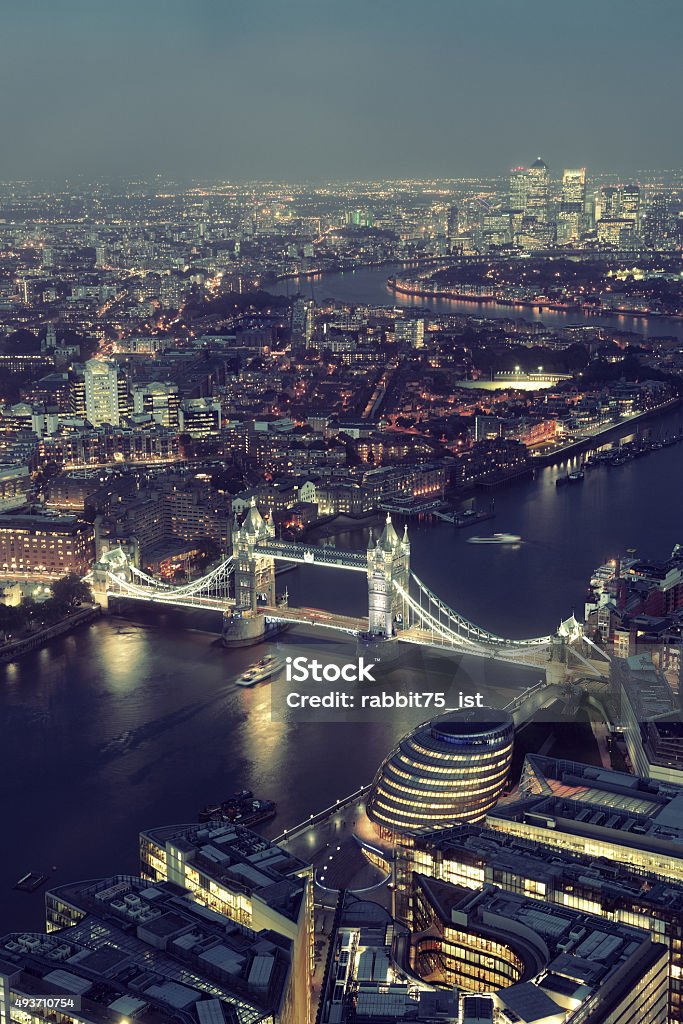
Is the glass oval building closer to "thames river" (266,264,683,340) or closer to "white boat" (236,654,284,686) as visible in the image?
"white boat" (236,654,284,686)

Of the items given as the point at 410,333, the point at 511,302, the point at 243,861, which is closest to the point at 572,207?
the point at 511,302

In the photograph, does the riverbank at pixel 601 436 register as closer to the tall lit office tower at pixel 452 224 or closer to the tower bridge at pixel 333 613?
the tower bridge at pixel 333 613

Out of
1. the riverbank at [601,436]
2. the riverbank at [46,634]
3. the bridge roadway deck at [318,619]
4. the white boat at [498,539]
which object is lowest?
the riverbank at [601,436]

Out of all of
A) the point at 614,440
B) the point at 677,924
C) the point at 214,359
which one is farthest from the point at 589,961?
the point at 214,359

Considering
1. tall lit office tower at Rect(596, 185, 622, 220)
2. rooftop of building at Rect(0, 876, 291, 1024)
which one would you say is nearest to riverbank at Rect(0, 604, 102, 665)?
rooftop of building at Rect(0, 876, 291, 1024)

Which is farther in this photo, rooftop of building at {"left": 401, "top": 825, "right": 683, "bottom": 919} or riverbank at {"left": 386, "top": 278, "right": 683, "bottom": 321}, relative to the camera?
riverbank at {"left": 386, "top": 278, "right": 683, "bottom": 321}

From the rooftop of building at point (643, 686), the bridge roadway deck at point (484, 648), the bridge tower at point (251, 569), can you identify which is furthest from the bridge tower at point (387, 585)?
the rooftop of building at point (643, 686)
